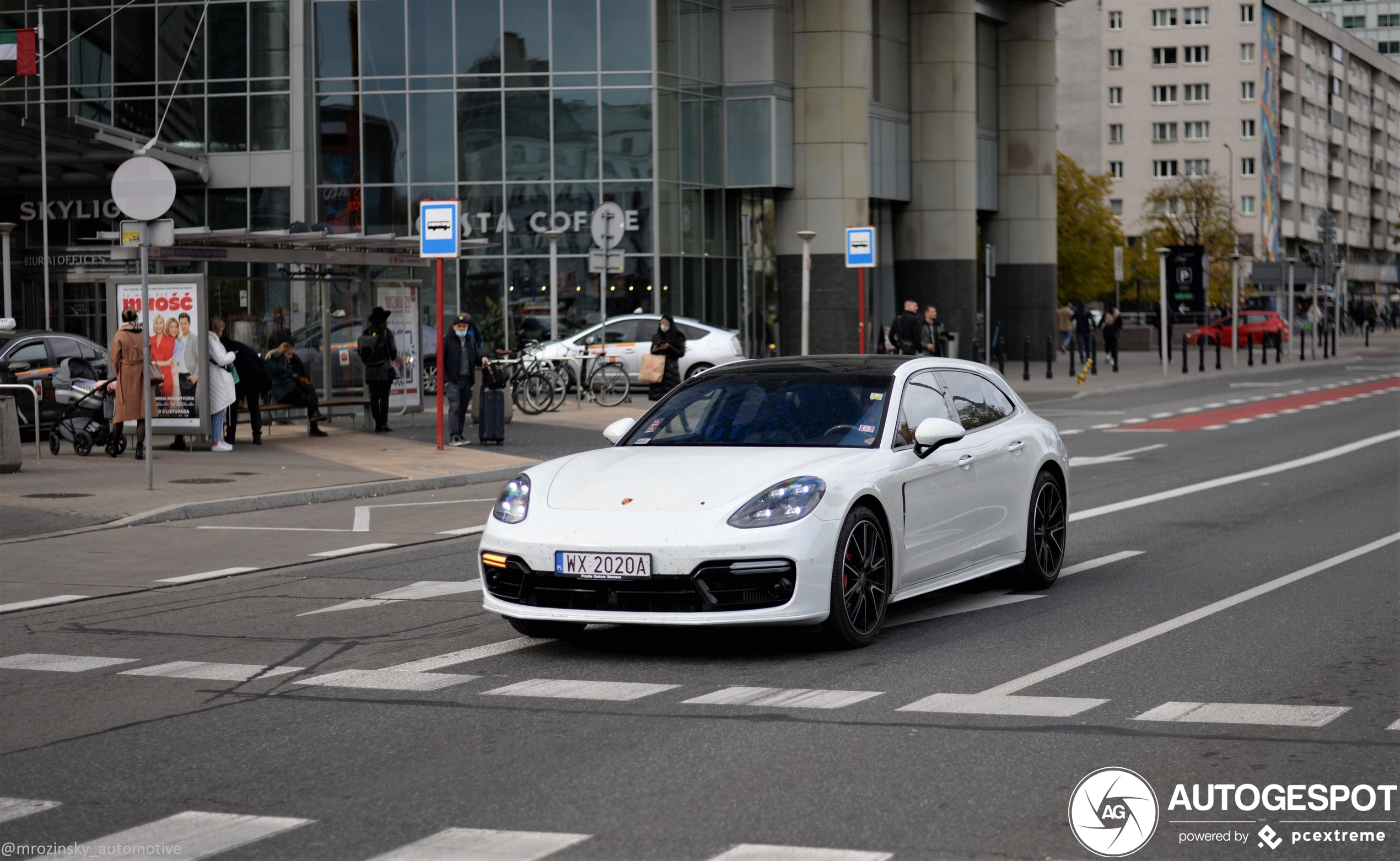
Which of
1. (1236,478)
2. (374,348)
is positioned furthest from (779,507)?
(374,348)

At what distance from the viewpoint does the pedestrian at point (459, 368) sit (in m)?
22.3

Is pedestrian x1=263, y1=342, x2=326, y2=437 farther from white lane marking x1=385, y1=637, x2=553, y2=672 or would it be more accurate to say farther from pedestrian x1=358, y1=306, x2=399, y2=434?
white lane marking x1=385, y1=637, x2=553, y2=672

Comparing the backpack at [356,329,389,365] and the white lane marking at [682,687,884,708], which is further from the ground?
the backpack at [356,329,389,365]

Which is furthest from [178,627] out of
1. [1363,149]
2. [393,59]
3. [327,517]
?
[1363,149]

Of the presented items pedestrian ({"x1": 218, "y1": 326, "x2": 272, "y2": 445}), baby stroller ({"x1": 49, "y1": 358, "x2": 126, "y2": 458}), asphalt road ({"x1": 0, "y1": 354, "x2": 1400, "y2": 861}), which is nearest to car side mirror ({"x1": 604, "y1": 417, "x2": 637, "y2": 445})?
asphalt road ({"x1": 0, "y1": 354, "x2": 1400, "y2": 861})

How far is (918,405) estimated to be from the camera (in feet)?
29.4

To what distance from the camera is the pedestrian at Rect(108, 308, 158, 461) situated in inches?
754

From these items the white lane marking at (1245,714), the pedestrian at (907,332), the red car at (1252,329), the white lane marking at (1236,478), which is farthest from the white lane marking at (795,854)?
the red car at (1252,329)

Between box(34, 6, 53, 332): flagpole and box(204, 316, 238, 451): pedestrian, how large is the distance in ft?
47.0

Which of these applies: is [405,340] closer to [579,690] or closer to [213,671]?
[213,671]

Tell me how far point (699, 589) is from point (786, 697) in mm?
755

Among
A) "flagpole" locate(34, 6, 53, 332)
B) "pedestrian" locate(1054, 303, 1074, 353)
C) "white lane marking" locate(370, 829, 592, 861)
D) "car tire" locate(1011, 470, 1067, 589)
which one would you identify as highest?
"flagpole" locate(34, 6, 53, 332)

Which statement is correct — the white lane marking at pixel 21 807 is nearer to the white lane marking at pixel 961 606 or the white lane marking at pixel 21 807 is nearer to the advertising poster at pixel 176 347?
the white lane marking at pixel 961 606

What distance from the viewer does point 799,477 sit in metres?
7.77
